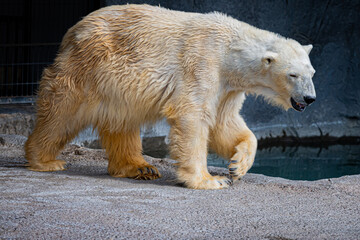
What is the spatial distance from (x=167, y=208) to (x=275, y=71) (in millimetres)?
1404

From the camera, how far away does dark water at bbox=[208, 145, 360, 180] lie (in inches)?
291

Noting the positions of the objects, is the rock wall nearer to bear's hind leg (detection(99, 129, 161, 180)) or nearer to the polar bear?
bear's hind leg (detection(99, 129, 161, 180))

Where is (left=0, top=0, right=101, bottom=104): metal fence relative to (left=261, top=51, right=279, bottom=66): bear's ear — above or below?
below

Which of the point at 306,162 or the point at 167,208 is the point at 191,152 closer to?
the point at 167,208

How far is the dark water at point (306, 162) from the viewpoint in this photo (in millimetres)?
7383

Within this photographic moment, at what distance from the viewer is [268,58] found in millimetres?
4195

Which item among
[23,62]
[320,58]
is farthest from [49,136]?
[320,58]

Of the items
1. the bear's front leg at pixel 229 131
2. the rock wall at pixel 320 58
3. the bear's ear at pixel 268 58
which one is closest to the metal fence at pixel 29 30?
the rock wall at pixel 320 58

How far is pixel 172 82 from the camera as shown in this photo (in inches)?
173

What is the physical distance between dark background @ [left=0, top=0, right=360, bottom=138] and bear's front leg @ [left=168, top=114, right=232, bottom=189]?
511 cm

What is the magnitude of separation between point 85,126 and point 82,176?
17.5 inches

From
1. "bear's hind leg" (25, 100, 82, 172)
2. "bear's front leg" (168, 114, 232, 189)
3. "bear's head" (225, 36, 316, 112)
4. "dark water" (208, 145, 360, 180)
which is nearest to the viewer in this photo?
"bear's head" (225, 36, 316, 112)

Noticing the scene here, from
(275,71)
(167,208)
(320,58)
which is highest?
(275,71)

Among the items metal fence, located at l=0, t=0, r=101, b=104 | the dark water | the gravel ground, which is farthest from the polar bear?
metal fence, located at l=0, t=0, r=101, b=104
